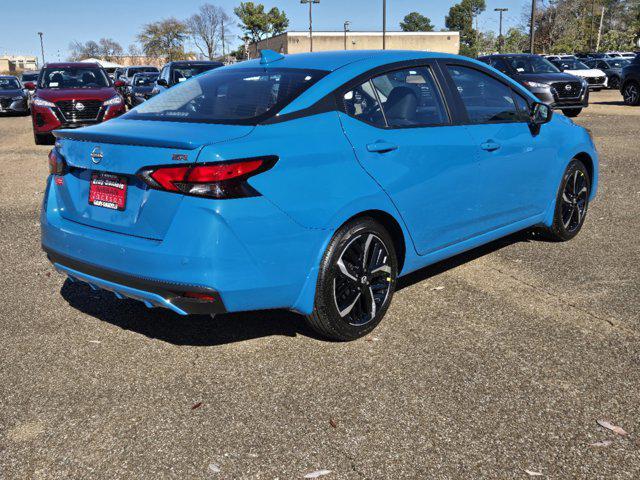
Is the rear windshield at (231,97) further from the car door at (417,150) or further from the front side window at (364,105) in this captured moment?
the car door at (417,150)

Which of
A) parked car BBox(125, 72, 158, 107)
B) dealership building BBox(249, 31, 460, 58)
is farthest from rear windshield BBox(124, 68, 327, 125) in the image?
dealership building BBox(249, 31, 460, 58)

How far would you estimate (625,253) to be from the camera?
5645 mm

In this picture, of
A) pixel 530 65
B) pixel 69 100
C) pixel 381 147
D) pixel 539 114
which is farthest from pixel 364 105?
pixel 530 65

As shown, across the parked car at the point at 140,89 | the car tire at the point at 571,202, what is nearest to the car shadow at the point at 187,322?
the car tire at the point at 571,202

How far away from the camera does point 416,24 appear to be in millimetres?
139750

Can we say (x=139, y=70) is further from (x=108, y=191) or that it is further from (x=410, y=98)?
(x=108, y=191)

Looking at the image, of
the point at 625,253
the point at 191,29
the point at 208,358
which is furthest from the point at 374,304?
the point at 191,29

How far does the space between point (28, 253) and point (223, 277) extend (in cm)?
358

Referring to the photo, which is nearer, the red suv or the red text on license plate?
the red text on license plate

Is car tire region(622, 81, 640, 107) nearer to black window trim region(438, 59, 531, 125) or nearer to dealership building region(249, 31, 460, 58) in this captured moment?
black window trim region(438, 59, 531, 125)

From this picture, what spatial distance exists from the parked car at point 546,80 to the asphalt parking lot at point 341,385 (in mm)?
14331

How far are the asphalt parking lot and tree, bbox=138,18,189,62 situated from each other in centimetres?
9227

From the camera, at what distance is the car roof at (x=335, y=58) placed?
4078mm

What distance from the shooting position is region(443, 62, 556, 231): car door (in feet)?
15.1
